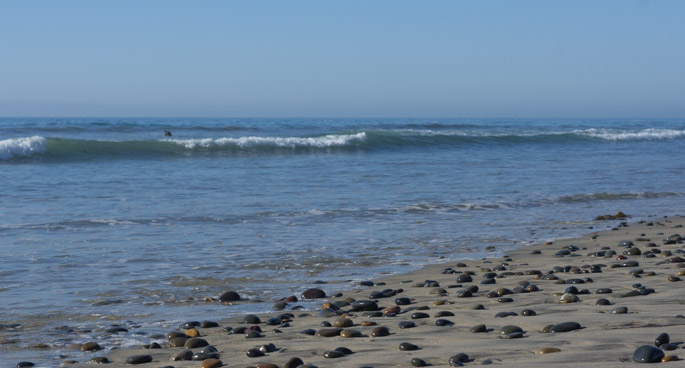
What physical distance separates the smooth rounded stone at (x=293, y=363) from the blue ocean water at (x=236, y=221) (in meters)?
1.31

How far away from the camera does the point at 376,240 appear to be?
27.0ft

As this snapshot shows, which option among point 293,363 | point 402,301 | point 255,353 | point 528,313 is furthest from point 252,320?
point 528,313

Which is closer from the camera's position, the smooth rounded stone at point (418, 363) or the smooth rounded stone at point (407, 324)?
the smooth rounded stone at point (418, 363)

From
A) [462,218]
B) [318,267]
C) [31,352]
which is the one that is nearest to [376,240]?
[318,267]

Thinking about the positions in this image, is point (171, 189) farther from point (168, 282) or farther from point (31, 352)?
point (31, 352)

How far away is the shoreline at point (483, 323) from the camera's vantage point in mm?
3420

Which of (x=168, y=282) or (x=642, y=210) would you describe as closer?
(x=168, y=282)

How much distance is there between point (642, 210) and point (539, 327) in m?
8.10

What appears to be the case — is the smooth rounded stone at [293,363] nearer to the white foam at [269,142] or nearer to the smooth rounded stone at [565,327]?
the smooth rounded stone at [565,327]

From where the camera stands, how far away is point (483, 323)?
13.9 feet

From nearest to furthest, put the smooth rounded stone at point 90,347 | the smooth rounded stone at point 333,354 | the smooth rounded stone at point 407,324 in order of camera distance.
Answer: the smooth rounded stone at point 333,354, the smooth rounded stone at point 90,347, the smooth rounded stone at point 407,324

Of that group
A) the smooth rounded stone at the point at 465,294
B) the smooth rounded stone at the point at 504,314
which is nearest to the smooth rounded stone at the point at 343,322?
the smooth rounded stone at the point at 504,314

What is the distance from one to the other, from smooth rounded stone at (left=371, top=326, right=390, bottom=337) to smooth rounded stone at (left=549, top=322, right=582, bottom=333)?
85 cm

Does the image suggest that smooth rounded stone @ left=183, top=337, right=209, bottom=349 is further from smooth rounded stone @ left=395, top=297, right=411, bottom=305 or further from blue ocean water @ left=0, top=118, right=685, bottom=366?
smooth rounded stone @ left=395, top=297, right=411, bottom=305
